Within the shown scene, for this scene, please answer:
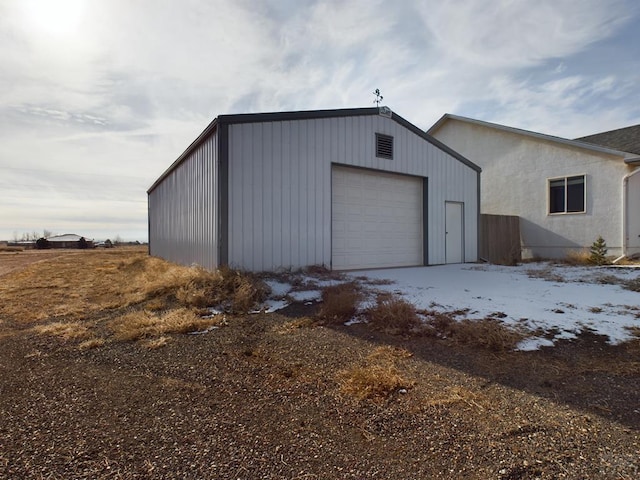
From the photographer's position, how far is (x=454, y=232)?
1144 cm

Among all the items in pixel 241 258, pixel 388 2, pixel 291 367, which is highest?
pixel 388 2

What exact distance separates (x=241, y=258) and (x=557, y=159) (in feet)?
42.4

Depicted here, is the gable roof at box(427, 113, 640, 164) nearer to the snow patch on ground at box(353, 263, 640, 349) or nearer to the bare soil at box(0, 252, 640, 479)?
the snow patch on ground at box(353, 263, 640, 349)

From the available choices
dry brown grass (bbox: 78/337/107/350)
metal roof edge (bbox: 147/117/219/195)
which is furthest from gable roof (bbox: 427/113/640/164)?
dry brown grass (bbox: 78/337/107/350)

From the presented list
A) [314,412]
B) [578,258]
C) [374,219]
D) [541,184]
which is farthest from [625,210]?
[314,412]

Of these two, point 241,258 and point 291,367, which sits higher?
point 241,258

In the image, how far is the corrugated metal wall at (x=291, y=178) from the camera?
743 centimetres

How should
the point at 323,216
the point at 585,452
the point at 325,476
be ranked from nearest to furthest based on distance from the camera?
1. the point at 325,476
2. the point at 585,452
3. the point at 323,216

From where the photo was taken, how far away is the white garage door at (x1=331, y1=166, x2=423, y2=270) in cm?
909

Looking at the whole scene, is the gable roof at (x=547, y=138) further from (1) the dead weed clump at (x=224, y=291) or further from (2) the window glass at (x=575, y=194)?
(1) the dead weed clump at (x=224, y=291)

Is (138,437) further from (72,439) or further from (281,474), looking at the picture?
(281,474)

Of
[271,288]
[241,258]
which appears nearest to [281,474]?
[271,288]

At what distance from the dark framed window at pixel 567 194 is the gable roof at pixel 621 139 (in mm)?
1799

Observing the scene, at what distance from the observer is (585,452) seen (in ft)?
5.80
